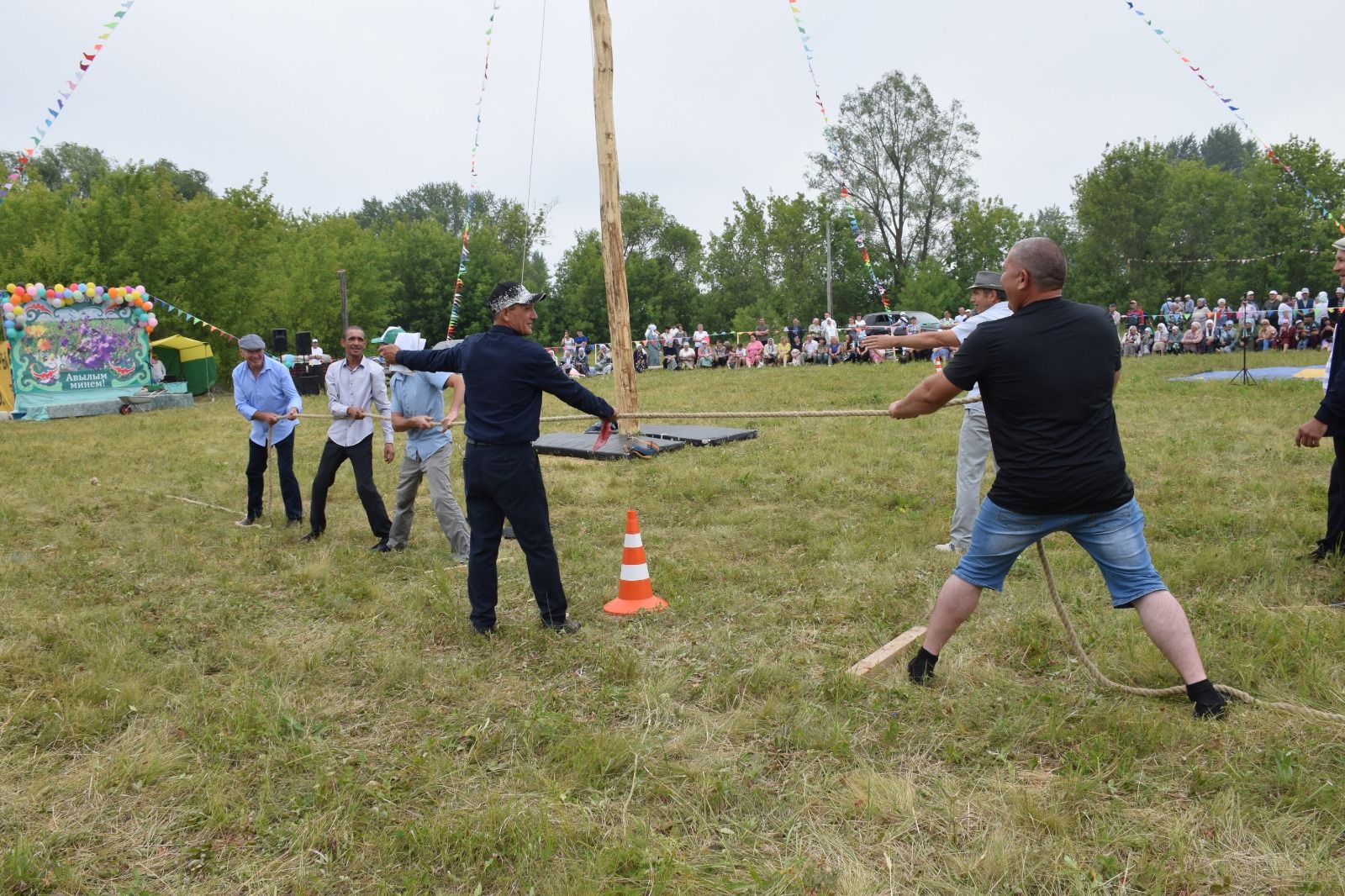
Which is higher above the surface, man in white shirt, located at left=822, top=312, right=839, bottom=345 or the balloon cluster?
the balloon cluster

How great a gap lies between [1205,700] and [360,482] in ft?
20.8

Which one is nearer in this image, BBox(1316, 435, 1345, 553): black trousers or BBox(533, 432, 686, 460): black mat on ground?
BBox(1316, 435, 1345, 553): black trousers

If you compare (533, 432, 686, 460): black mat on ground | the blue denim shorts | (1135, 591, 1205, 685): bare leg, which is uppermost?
the blue denim shorts

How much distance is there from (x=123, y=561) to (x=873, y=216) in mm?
46446

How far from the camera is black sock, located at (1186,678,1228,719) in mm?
3830

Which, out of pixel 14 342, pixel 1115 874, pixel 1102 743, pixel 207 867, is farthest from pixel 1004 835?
pixel 14 342

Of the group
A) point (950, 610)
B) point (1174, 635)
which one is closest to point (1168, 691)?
point (1174, 635)

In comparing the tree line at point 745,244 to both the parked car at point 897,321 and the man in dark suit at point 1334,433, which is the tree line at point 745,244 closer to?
the parked car at point 897,321

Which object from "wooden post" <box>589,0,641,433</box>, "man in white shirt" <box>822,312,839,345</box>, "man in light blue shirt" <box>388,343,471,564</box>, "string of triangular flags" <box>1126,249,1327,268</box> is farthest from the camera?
"man in white shirt" <box>822,312,839,345</box>

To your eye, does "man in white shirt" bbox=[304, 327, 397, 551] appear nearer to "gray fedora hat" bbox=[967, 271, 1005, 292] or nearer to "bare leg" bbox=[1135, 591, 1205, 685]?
"gray fedora hat" bbox=[967, 271, 1005, 292]

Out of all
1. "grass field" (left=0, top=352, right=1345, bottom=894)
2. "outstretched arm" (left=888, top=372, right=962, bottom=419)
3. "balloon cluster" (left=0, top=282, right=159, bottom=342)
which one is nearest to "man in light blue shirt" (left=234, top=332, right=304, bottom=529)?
"grass field" (left=0, top=352, right=1345, bottom=894)

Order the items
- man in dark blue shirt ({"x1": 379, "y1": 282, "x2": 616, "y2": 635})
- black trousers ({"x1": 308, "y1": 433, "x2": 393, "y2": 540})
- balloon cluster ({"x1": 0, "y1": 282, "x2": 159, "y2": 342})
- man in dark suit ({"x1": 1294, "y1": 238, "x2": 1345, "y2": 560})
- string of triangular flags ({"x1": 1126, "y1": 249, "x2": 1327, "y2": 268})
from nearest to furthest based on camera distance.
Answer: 1. man in dark suit ({"x1": 1294, "y1": 238, "x2": 1345, "y2": 560})
2. man in dark blue shirt ({"x1": 379, "y1": 282, "x2": 616, "y2": 635})
3. black trousers ({"x1": 308, "y1": 433, "x2": 393, "y2": 540})
4. balloon cluster ({"x1": 0, "y1": 282, "x2": 159, "y2": 342})
5. string of triangular flags ({"x1": 1126, "y1": 249, "x2": 1327, "y2": 268})

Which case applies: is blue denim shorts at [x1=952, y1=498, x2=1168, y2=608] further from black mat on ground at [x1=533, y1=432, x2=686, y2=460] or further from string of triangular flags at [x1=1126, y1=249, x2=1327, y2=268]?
string of triangular flags at [x1=1126, y1=249, x2=1327, y2=268]

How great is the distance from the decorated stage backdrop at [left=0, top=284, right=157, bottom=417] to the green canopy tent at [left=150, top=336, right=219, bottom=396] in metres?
3.89
